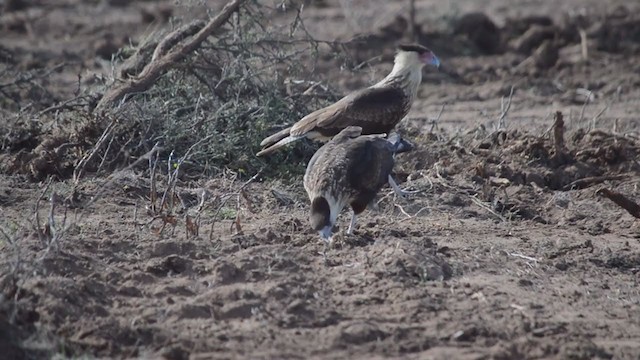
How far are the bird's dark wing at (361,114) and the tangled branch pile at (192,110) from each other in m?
0.43

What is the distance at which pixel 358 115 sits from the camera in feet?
30.9

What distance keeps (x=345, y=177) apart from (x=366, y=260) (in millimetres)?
711

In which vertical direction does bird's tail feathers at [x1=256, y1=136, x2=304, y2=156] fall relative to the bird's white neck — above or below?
below

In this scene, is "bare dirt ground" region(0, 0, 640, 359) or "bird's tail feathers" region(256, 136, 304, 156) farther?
"bird's tail feathers" region(256, 136, 304, 156)

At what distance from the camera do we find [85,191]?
8.73 meters

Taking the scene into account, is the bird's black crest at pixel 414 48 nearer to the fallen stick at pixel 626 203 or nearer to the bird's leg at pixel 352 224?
the fallen stick at pixel 626 203

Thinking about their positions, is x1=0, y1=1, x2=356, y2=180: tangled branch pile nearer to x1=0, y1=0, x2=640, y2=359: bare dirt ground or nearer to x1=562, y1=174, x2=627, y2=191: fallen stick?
x1=0, y1=0, x2=640, y2=359: bare dirt ground

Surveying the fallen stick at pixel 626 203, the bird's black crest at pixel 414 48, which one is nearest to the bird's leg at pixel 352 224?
the fallen stick at pixel 626 203

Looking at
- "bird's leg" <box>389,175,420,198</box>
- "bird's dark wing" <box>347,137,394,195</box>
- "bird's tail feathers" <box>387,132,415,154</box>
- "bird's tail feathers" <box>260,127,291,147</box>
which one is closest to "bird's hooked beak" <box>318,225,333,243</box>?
"bird's dark wing" <box>347,137,394,195</box>

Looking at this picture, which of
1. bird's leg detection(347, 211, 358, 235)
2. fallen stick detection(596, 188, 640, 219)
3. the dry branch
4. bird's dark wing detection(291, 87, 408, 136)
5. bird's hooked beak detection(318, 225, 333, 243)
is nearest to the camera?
bird's hooked beak detection(318, 225, 333, 243)

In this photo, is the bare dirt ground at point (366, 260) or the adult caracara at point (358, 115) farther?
the adult caracara at point (358, 115)

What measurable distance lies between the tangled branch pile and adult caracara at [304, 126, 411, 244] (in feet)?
3.98

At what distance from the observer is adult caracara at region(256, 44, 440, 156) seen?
30.7 ft

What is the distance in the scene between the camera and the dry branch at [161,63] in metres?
9.77
